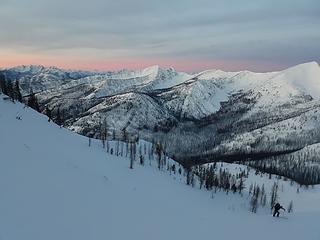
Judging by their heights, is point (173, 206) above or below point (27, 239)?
below

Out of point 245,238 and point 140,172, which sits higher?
point 245,238

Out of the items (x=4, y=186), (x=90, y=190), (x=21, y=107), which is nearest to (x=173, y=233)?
(x=90, y=190)

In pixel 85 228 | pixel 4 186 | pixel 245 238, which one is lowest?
pixel 245 238

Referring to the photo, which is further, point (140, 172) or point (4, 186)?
point (140, 172)

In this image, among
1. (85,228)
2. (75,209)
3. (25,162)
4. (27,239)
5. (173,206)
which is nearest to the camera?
(27,239)

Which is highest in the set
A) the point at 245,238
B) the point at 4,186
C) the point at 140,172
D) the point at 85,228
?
the point at 4,186

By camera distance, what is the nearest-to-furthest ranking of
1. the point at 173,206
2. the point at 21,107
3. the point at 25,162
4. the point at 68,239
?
the point at 68,239 → the point at 25,162 → the point at 173,206 → the point at 21,107

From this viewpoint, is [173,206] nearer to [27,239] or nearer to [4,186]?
[4,186]

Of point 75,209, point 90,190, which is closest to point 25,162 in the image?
point 90,190

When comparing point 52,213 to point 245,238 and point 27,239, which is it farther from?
point 245,238
